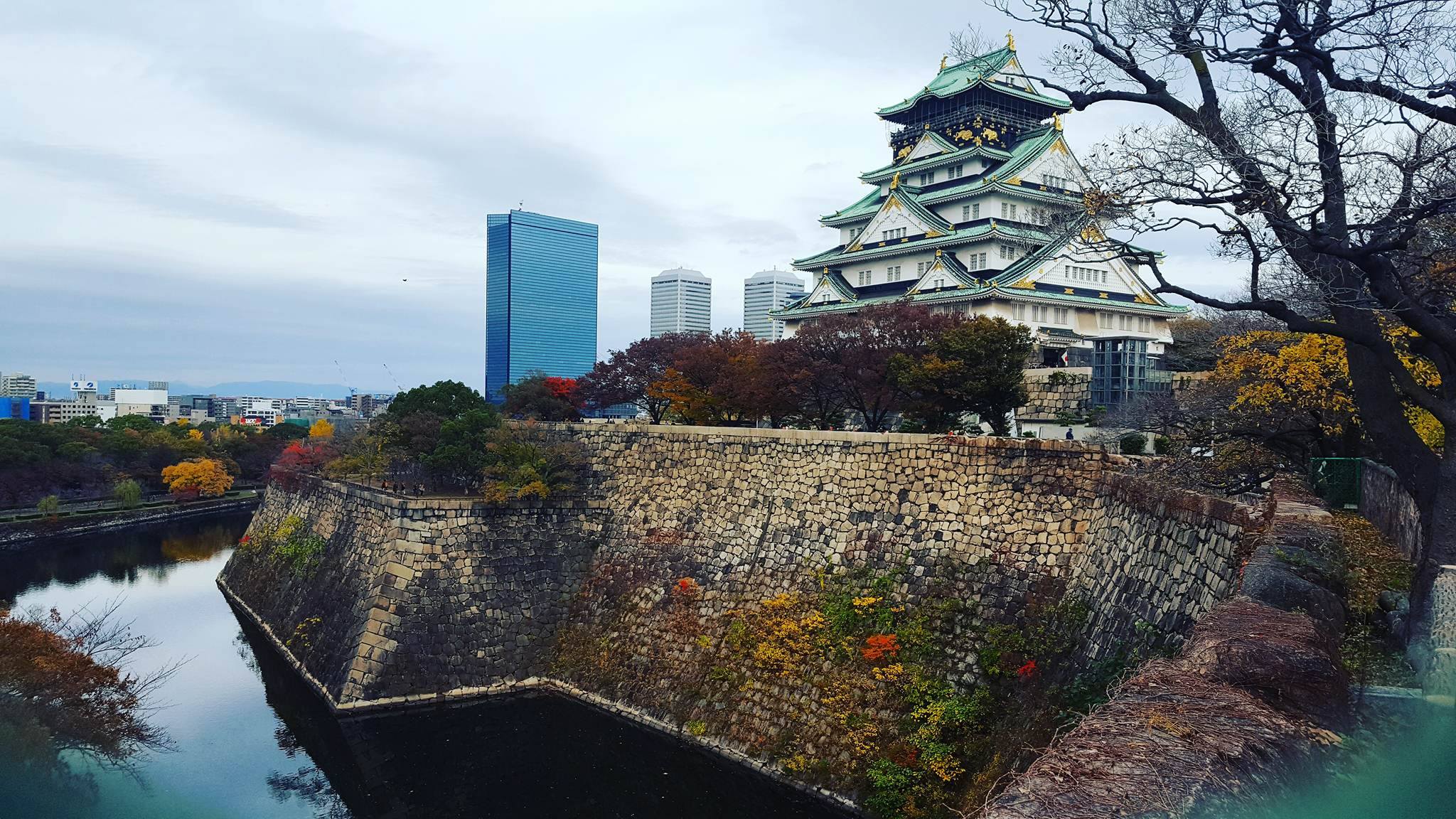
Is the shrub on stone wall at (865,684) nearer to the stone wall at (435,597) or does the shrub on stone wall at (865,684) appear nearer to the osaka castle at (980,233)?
the stone wall at (435,597)

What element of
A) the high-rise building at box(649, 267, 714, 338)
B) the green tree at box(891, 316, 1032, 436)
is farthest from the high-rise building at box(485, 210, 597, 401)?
the green tree at box(891, 316, 1032, 436)

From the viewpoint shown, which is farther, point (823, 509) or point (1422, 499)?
point (823, 509)

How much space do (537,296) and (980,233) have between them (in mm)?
79576

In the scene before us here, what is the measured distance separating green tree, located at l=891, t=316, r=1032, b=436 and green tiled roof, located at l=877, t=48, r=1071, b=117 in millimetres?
16194

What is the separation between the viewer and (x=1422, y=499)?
7980 millimetres

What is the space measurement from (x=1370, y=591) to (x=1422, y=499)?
972 millimetres

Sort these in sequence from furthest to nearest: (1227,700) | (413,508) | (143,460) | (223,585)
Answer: (143,460)
(223,585)
(413,508)
(1227,700)

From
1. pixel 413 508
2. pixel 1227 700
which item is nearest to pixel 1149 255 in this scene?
pixel 1227 700

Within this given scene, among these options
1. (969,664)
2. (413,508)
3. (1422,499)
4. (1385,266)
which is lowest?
(969,664)

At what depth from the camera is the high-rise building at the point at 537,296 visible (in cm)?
9994

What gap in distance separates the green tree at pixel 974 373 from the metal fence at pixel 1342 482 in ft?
24.3

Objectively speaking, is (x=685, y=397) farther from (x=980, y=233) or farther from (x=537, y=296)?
(x=537, y=296)

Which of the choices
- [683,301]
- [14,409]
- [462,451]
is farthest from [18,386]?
[462,451]

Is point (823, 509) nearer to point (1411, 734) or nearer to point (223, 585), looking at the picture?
point (1411, 734)
